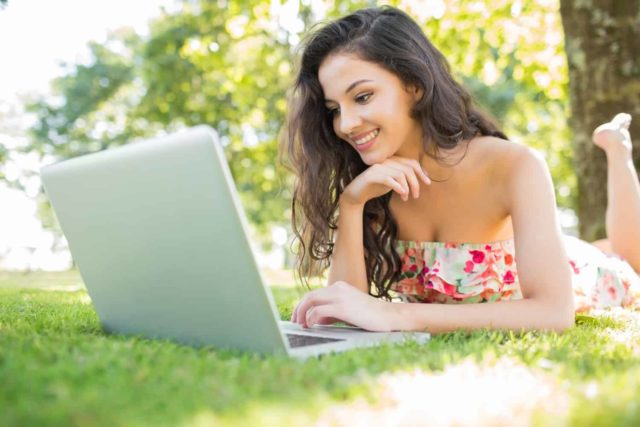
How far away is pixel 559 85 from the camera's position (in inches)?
398

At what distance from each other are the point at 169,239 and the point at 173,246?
0.02m

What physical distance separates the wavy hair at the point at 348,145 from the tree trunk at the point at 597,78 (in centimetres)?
346

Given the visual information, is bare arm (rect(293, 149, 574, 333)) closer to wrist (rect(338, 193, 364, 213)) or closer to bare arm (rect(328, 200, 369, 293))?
bare arm (rect(328, 200, 369, 293))

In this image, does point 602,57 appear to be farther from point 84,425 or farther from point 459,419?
point 84,425

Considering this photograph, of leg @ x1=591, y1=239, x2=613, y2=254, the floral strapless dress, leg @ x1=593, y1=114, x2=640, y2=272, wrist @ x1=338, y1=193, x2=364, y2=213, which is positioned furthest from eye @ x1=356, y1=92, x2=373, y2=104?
leg @ x1=591, y1=239, x2=613, y2=254


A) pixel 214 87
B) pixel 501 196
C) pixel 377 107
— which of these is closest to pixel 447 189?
pixel 501 196

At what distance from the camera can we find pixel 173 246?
1.92 metres

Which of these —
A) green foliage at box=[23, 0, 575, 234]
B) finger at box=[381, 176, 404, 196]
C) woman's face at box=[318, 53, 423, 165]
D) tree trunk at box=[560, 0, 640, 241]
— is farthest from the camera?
green foliage at box=[23, 0, 575, 234]

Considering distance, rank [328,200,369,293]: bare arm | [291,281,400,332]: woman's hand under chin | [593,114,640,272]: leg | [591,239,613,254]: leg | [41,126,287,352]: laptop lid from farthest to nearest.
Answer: [591,239,613,254]: leg, [593,114,640,272]: leg, [328,200,369,293]: bare arm, [291,281,400,332]: woman's hand under chin, [41,126,287,352]: laptop lid

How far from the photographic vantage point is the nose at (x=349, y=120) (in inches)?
120

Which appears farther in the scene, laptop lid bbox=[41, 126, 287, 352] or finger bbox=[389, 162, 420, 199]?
finger bbox=[389, 162, 420, 199]

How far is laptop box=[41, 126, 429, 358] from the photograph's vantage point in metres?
1.76

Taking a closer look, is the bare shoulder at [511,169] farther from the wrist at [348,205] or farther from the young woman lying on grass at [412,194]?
the wrist at [348,205]

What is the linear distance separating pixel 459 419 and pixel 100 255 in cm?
134
